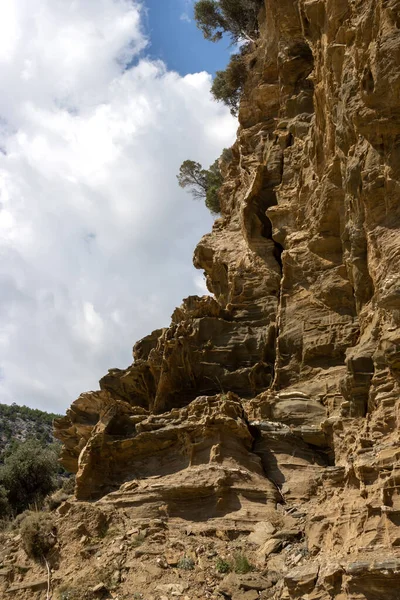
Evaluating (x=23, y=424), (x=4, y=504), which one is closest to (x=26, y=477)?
(x=4, y=504)

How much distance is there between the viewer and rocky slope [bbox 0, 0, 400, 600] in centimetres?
1038

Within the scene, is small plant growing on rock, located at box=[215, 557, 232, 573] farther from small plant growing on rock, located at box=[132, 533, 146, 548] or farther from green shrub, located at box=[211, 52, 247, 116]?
green shrub, located at box=[211, 52, 247, 116]

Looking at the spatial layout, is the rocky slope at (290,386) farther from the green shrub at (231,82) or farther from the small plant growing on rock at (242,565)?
the green shrub at (231,82)

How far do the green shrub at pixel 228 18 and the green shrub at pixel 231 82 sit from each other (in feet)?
7.80

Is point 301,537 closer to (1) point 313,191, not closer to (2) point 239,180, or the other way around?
(1) point 313,191

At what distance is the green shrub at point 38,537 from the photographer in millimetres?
14125

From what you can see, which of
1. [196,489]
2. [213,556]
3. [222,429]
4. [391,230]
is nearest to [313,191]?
[391,230]

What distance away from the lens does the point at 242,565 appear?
443 inches

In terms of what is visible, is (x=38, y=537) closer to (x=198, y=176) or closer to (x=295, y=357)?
(x=295, y=357)

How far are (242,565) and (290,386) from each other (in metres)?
6.51

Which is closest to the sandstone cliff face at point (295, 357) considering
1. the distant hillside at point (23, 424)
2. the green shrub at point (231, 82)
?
the green shrub at point (231, 82)

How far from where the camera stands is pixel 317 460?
48.0 ft

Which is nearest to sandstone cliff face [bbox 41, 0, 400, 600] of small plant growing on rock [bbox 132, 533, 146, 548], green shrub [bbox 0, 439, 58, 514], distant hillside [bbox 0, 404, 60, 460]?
small plant growing on rock [bbox 132, 533, 146, 548]

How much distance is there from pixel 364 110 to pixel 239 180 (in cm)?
1478
